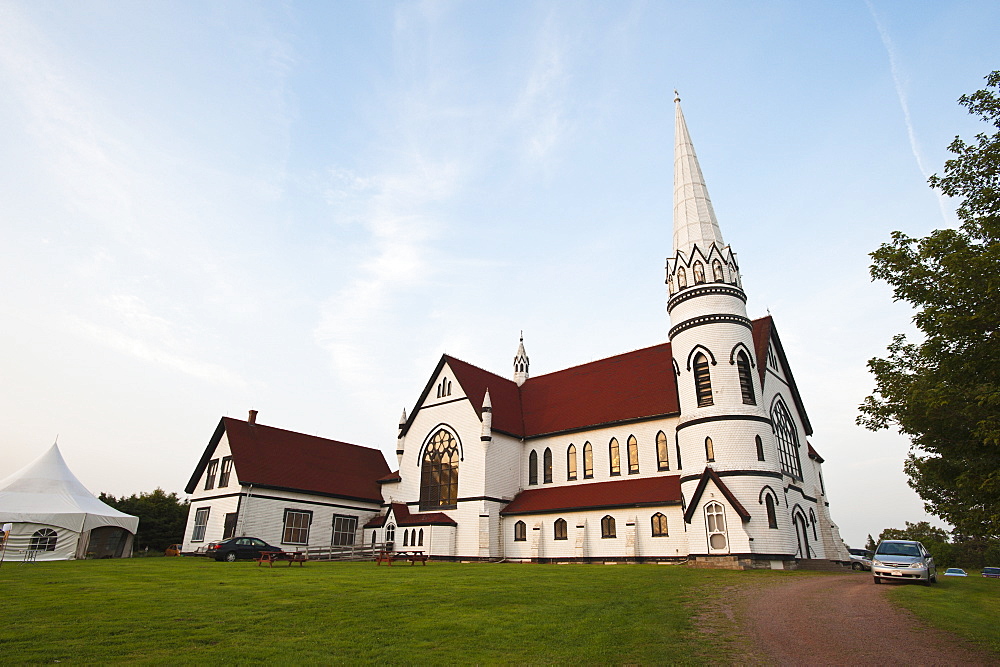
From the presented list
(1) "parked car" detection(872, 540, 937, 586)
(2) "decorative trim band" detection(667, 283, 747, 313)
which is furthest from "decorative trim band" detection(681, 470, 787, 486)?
(2) "decorative trim band" detection(667, 283, 747, 313)

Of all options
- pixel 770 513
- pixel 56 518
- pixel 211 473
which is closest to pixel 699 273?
pixel 770 513

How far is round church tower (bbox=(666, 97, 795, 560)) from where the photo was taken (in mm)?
30641

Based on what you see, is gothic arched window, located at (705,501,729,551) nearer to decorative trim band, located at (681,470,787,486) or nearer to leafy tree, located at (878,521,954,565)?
decorative trim band, located at (681,470,787,486)

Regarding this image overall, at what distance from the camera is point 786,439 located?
3647 centimetres

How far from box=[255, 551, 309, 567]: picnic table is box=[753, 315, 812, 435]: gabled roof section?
26.6 metres

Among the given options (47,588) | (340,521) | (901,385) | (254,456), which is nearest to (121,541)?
(254,456)

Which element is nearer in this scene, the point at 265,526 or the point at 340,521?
the point at 265,526

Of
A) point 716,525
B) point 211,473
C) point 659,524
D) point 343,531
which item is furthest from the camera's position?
point 343,531

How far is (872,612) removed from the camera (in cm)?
1399

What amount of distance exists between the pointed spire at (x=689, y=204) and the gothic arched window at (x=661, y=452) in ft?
37.6

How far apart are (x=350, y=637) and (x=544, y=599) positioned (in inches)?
257

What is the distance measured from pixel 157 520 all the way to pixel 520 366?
114 ft

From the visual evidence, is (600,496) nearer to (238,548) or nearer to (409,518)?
(409,518)

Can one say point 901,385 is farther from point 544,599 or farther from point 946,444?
point 544,599
